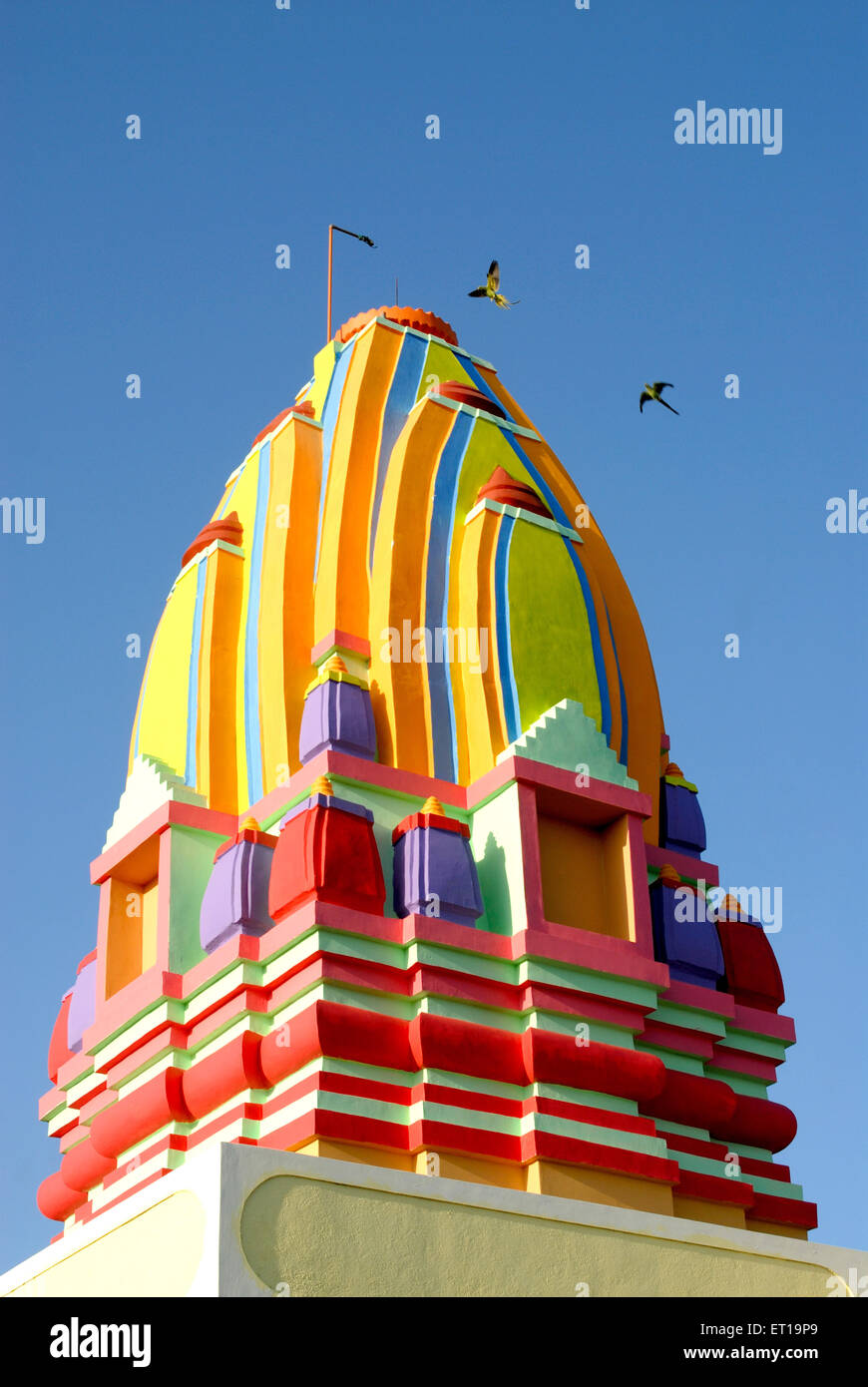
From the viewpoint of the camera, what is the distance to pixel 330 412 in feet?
54.9

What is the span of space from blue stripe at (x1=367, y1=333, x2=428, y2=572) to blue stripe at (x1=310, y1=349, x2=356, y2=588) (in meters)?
0.43

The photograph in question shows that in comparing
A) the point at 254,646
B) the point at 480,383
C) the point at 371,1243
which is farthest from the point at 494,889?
the point at 480,383

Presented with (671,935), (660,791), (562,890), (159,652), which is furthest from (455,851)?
(159,652)

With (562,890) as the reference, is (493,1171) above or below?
below

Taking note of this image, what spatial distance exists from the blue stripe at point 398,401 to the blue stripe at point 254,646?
3.21 feet

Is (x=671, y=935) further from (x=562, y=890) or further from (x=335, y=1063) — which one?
(x=335, y=1063)

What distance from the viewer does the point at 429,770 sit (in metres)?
14.6

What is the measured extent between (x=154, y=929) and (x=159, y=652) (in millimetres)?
2700

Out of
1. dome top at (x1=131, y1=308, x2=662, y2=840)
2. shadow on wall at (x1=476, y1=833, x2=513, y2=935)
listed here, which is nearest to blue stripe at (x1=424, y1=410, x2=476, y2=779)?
dome top at (x1=131, y1=308, x2=662, y2=840)

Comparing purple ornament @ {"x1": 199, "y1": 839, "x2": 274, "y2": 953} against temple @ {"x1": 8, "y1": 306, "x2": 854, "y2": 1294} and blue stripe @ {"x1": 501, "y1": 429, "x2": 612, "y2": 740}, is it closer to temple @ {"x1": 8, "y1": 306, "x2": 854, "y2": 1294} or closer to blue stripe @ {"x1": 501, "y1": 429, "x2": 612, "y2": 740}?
temple @ {"x1": 8, "y1": 306, "x2": 854, "y2": 1294}

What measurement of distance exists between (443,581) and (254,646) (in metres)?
1.60

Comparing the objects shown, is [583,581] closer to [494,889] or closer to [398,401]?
[398,401]

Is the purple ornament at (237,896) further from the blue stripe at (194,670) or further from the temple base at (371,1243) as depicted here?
the temple base at (371,1243)
